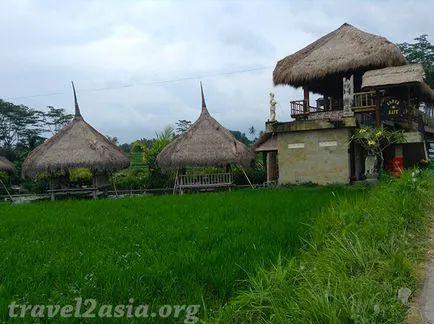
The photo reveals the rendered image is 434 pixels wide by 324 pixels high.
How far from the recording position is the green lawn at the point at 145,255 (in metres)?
2.95

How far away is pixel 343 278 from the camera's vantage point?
2.62 metres

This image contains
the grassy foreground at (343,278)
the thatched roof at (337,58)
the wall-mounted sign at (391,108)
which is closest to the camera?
the grassy foreground at (343,278)

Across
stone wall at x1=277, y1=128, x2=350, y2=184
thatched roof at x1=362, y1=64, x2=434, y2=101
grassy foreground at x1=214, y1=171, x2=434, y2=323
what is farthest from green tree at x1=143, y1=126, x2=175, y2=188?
grassy foreground at x1=214, y1=171, x2=434, y2=323

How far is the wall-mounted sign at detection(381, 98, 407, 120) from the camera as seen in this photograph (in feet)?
47.9

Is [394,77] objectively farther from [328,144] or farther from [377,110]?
[328,144]

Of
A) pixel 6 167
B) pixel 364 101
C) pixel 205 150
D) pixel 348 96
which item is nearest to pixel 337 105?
pixel 364 101

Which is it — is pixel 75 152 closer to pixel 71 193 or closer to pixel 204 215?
pixel 71 193

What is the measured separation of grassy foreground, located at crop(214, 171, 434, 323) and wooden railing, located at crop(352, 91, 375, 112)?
34.6ft

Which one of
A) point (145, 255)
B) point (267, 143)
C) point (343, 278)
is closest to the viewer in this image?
point (343, 278)

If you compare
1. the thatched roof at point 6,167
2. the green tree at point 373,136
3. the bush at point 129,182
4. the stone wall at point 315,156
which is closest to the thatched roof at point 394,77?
the green tree at point 373,136

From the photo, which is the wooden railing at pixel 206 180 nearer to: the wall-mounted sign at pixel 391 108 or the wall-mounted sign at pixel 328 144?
the wall-mounted sign at pixel 328 144

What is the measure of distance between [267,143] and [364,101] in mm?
5234

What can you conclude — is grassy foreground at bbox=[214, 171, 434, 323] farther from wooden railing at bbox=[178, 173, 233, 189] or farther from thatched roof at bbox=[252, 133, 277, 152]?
thatched roof at bbox=[252, 133, 277, 152]

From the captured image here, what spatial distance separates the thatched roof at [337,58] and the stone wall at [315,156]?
2.52 meters
